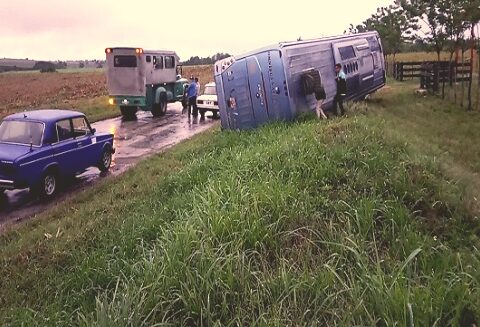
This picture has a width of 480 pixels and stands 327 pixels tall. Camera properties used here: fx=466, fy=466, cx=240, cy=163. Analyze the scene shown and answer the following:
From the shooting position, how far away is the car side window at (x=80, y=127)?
35.3ft

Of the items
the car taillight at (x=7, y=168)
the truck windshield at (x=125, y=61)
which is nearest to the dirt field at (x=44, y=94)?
the truck windshield at (x=125, y=61)

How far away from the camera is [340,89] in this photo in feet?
46.8

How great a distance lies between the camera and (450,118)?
18.2 meters

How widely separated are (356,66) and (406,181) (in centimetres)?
1147

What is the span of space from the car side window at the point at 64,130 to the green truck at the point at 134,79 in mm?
11634

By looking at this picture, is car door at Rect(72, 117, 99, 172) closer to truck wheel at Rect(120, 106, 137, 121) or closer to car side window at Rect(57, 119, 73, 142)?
car side window at Rect(57, 119, 73, 142)

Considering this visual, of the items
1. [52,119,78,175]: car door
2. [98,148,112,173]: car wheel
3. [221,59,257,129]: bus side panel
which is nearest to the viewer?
[52,119,78,175]: car door

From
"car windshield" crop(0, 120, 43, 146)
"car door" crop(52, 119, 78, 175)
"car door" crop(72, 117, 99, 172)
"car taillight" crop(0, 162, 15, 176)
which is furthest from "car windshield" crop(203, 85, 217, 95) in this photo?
"car taillight" crop(0, 162, 15, 176)

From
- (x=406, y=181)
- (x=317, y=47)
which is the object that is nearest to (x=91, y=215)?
(x=406, y=181)

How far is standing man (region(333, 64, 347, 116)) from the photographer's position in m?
14.2

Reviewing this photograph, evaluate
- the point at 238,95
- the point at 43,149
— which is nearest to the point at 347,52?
the point at 238,95

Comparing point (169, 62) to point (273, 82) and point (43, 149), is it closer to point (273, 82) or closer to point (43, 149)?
point (273, 82)

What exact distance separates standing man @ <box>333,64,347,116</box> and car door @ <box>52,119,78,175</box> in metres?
7.88

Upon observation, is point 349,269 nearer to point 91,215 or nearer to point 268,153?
point 268,153
